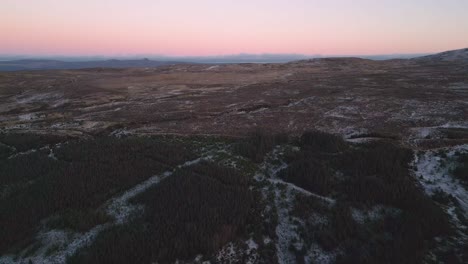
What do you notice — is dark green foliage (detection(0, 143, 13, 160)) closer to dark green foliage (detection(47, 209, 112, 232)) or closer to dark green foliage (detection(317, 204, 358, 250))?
dark green foliage (detection(47, 209, 112, 232))

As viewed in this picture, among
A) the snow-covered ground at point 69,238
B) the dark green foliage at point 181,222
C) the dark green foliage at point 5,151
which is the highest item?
the dark green foliage at point 181,222

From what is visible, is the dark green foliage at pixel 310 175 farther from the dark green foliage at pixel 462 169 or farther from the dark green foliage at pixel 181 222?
the dark green foliage at pixel 462 169

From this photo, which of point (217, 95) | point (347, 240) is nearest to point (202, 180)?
point (347, 240)

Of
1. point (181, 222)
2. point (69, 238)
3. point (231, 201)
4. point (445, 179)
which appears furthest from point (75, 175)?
point (445, 179)

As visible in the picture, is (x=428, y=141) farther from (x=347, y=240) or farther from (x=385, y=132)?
(x=347, y=240)

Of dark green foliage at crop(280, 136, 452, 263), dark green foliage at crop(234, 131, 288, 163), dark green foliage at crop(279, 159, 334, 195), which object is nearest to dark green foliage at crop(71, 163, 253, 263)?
dark green foliage at crop(279, 159, 334, 195)

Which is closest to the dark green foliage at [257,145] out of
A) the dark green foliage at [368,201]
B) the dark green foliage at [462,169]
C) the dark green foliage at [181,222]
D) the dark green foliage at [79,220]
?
the dark green foliage at [368,201]

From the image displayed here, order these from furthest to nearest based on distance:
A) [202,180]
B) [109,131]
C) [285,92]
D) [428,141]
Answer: [285,92] → [109,131] → [428,141] → [202,180]
